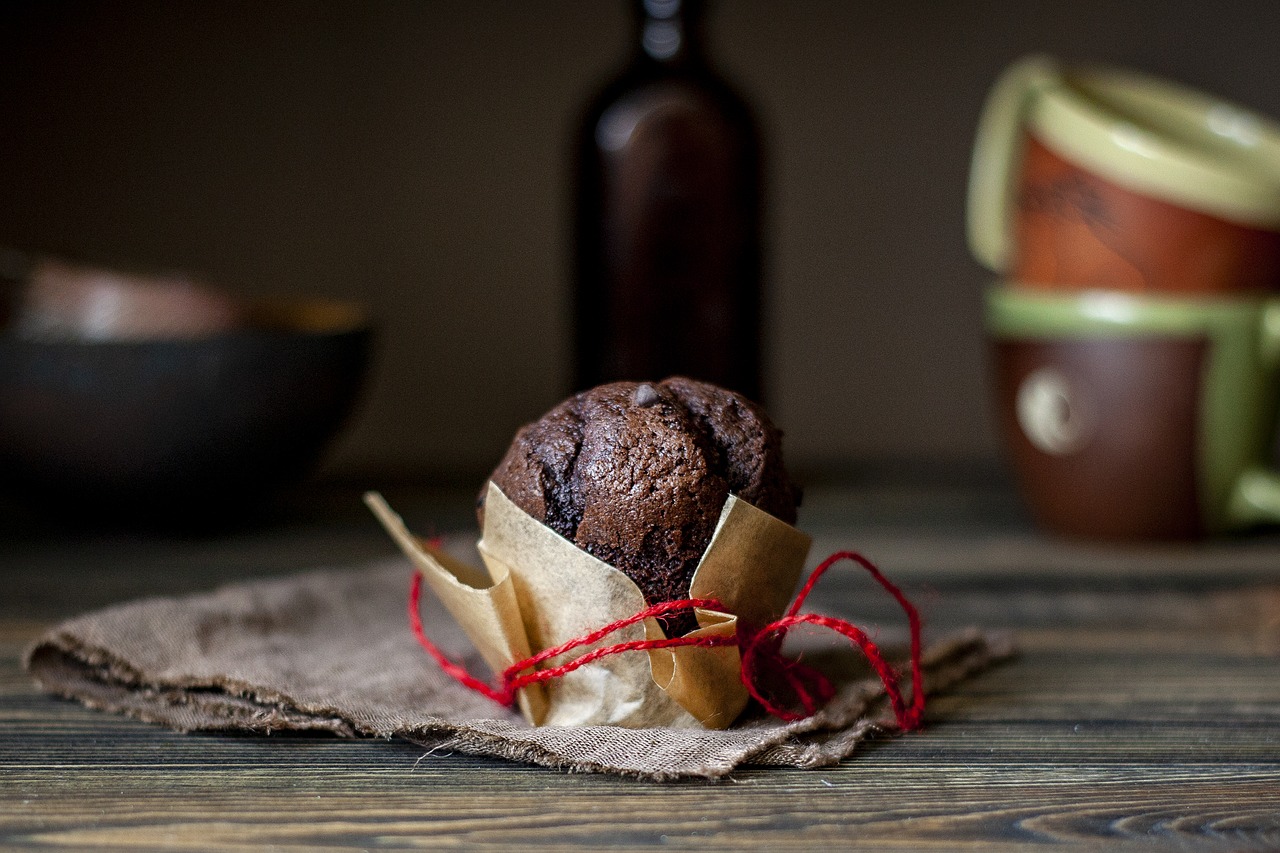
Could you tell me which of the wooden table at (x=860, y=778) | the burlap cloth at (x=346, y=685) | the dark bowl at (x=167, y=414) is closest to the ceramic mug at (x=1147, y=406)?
the wooden table at (x=860, y=778)

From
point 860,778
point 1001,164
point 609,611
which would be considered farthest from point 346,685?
point 1001,164

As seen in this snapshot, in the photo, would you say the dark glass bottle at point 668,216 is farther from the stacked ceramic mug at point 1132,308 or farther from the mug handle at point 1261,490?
the mug handle at point 1261,490

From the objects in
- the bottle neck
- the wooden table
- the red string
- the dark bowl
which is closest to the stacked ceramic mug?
the wooden table

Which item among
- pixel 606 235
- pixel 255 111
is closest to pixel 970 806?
pixel 606 235

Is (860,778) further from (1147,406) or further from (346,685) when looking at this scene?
(1147,406)

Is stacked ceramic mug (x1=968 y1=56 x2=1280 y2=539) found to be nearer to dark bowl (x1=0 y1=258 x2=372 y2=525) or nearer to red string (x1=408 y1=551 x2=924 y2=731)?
red string (x1=408 y1=551 x2=924 y2=731)
